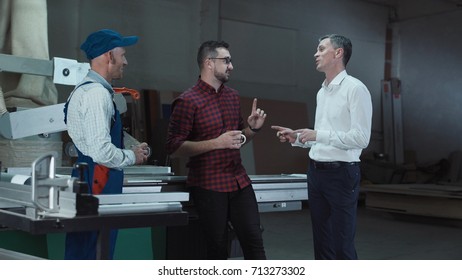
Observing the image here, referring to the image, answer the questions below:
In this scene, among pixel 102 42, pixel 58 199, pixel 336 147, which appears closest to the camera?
pixel 58 199

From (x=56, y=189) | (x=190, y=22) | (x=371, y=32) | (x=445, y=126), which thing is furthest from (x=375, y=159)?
(x=56, y=189)

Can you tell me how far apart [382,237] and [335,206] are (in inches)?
112

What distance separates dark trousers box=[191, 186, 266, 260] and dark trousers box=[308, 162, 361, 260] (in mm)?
247

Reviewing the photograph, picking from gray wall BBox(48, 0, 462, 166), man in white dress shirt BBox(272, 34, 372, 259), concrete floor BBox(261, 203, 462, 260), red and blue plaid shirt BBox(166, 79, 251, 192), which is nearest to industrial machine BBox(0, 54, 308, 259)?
red and blue plaid shirt BBox(166, 79, 251, 192)

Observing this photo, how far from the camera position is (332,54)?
221 centimetres

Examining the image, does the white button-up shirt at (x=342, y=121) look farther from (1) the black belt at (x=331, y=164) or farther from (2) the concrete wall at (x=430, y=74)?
(2) the concrete wall at (x=430, y=74)

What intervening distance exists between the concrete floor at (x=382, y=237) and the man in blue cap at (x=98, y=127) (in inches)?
90.1

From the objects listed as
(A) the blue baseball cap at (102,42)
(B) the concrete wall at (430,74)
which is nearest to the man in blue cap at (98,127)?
(A) the blue baseball cap at (102,42)

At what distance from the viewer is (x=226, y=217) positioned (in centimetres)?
219

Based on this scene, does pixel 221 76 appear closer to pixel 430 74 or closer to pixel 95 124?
pixel 95 124

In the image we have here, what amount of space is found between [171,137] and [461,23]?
6849 mm

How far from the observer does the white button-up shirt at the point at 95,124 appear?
5.39 feet

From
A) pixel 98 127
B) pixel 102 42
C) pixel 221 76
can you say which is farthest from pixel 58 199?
pixel 221 76
